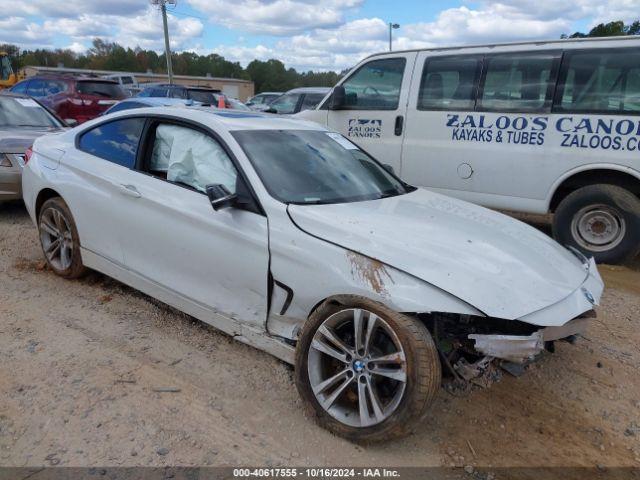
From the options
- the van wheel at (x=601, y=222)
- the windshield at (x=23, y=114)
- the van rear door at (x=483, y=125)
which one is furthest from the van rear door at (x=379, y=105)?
the windshield at (x=23, y=114)

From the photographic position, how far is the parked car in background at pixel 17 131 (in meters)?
6.49

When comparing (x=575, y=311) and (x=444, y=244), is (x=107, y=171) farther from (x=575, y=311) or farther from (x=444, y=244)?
(x=575, y=311)

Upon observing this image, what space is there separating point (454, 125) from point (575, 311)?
383 cm

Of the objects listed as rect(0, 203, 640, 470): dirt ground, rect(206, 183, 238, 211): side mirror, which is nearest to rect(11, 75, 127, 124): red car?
rect(0, 203, 640, 470): dirt ground

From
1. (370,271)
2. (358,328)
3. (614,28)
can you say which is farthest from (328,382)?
(614,28)

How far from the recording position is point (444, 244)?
2879mm

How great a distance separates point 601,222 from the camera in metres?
5.59

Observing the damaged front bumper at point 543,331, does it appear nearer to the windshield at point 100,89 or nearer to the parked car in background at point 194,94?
the windshield at point 100,89

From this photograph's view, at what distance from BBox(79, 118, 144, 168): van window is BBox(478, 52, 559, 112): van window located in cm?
380

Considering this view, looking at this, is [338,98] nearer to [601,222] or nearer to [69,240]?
[601,222]

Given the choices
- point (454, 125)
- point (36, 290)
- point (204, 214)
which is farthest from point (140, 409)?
Result: point (454, 125)

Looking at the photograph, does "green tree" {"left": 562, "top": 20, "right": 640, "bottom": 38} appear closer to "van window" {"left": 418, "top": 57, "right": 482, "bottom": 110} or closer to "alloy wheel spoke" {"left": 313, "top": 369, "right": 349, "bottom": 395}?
"van window" {"left": 418, "top": 57, "right": 482, "bottom": 110}

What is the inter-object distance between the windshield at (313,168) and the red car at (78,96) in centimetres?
1158

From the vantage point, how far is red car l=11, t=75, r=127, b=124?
45.4ft
